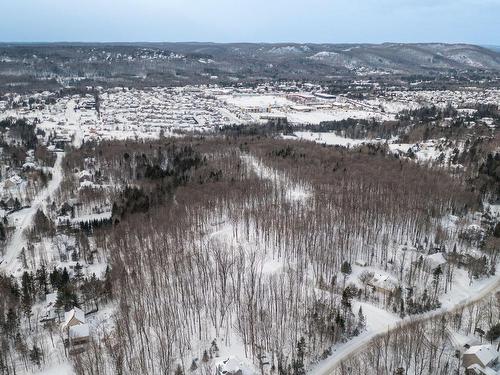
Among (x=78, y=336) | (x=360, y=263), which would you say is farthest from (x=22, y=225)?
(x=360, y=263)

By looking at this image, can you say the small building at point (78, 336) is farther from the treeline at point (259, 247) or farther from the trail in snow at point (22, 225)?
the trail in snow at point (22, 225)

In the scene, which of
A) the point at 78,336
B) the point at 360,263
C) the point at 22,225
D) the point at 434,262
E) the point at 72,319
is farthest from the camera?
the point at 22,225

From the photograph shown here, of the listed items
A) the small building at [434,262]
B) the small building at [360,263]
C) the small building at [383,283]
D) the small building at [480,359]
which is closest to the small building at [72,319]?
the small building at [383,283]

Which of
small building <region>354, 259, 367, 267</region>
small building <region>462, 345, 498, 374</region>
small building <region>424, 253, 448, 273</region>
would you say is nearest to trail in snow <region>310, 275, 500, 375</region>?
small building <region>424, 253, 448, 273</region>

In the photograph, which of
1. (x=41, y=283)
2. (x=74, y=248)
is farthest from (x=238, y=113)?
(x=41, y=283)

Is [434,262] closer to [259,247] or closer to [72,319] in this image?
[259,247]

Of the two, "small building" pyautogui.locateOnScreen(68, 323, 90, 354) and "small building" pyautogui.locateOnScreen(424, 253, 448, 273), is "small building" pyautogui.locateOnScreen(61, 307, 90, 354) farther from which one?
"small building" pyautogui.locateOnScreen(424, 253, 448, 273)
